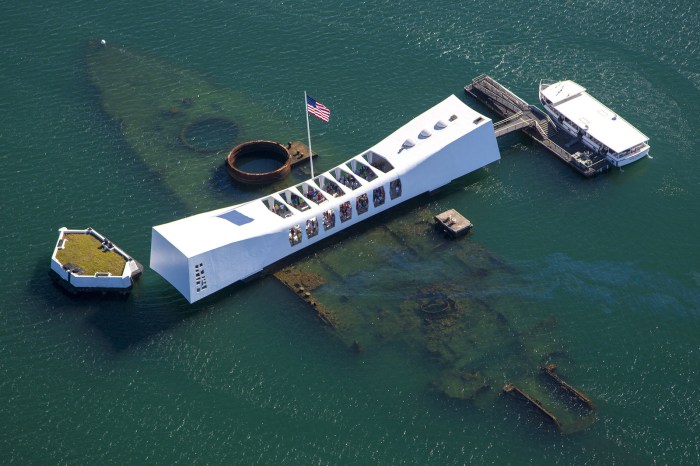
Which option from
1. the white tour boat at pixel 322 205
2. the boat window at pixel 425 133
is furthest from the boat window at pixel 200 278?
the boat window at pixel 425 133

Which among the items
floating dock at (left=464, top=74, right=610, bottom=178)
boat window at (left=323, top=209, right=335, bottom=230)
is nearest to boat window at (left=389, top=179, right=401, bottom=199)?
boat window at (left=323, top=209, right=335, bottom=230)

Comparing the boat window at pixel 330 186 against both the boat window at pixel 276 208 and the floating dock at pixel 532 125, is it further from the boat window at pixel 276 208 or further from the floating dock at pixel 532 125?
the floating dock at pixel 532 125

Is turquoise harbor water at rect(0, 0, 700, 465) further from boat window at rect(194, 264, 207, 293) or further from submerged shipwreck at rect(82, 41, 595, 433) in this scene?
boat window at rect(194, 264, 207, 293)

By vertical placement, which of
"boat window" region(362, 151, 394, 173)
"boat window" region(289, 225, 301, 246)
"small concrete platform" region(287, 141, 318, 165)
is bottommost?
"small concrete platform" region(287, 141, 318, 165)

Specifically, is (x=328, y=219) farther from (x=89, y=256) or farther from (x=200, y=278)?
(x=89, y=256)

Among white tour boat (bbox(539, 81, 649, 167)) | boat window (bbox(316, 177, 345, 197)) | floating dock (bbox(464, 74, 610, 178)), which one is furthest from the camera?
floating dock (bbox(464, 74, 610, 178))

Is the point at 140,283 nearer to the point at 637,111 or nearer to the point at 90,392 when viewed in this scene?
the point at 90,392
